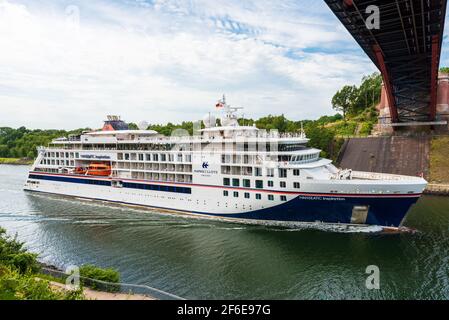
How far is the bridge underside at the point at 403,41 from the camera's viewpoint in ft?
73.9

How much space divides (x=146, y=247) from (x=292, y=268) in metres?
8.87

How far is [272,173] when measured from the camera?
22.7m

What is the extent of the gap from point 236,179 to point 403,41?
20.6 metres

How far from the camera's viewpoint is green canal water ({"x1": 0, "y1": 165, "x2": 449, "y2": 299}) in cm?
1513

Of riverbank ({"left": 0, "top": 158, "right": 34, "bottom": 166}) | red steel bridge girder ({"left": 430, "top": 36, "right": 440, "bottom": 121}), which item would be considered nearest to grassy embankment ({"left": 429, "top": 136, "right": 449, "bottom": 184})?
red steel bridge girder ({"left": 430, "top": 36, "right": 440, "bottom": 121})

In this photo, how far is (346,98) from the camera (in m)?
72.7

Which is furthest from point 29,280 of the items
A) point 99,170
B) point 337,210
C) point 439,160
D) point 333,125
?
point 333,125

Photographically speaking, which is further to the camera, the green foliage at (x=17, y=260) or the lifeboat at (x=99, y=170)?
the lifeboat at (x=99, y=170)

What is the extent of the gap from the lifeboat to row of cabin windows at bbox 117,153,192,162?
1849mm

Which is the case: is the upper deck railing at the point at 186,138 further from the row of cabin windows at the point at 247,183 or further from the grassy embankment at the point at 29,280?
the grassy embankment at the point at 29,280

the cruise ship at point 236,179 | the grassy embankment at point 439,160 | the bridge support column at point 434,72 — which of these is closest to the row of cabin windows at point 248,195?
the cruise ship at point 236,179

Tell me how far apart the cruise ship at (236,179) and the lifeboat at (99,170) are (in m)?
0.10

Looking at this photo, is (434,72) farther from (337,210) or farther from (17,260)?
(17,260)

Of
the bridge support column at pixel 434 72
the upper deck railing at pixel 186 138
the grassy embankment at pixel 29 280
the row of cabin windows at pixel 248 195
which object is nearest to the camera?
the grassy embankment at pixel 29 280
